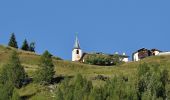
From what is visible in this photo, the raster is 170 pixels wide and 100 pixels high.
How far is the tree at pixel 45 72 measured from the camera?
157250 mm

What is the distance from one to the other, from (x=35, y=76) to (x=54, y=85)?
4.67 meters

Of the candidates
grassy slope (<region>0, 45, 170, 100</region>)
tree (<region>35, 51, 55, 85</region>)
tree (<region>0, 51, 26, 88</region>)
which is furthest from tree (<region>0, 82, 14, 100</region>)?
tree (<region>35, 51, 55, 85</region>)

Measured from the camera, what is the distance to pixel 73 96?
5399 inches

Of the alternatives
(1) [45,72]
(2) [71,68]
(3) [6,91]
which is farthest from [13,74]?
(2) [71,68]

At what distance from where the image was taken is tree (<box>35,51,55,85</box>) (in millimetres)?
157250

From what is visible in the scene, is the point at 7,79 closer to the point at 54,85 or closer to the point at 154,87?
the point at 54,85

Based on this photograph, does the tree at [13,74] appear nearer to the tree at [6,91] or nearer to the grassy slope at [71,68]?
the grassy slope at [71,68]

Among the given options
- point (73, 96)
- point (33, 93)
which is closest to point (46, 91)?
point (33, 93)

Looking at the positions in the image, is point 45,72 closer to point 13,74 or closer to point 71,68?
point 13,74

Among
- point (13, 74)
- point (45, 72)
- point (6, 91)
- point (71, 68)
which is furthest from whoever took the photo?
point (71, 68)

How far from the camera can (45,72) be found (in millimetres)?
158500

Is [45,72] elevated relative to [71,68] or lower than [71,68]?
lower

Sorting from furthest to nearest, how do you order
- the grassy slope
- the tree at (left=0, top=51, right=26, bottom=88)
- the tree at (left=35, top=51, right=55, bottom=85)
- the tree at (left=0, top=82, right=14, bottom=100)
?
the tree at (left=35, top=51, right=55, bottom=85) → the grassy slope → the tree at (left=0, top=51, right=26, bottom=88) → the tree at (left=0, top=82, right=14, bottom=100)

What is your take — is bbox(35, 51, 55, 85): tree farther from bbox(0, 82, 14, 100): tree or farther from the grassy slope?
bbox(0, 82, 14, 100): tree
